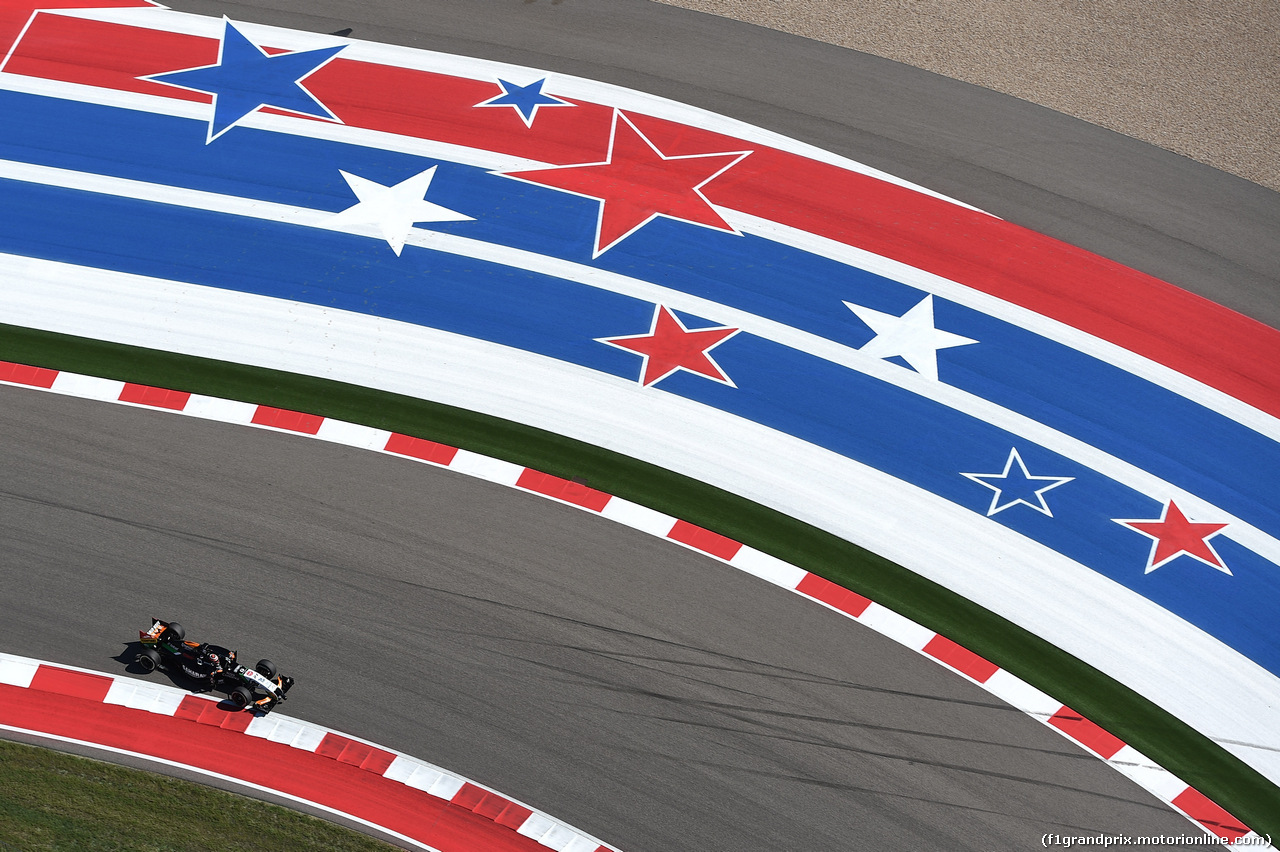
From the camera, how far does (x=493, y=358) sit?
66.7ft

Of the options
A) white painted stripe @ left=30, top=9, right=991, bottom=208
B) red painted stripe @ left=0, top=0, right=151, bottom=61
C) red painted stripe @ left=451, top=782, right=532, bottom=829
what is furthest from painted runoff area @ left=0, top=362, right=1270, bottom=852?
red painted stripe @ left=0, top=0, right=151, bottom=61

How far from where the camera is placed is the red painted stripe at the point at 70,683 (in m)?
16.1

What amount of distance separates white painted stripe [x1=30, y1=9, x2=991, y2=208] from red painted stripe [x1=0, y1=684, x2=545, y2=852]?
541 inches

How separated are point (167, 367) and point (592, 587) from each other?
30.3ft

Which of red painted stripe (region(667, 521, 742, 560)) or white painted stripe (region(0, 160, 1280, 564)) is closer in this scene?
red painted stripe (region(667, 521, 742, 560))

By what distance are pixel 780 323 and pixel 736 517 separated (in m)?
4.70

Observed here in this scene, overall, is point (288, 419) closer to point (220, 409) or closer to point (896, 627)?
point (220, 409)

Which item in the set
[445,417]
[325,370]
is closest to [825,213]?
[445,417]

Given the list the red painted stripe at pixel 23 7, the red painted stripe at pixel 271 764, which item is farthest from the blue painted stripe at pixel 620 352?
the red painted stripe at pixel 271 764

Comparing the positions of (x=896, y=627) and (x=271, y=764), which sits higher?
(x=896, y=627)

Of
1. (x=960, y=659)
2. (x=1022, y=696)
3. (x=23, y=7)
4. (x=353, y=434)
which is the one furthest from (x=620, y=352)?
(x=23, y=7)

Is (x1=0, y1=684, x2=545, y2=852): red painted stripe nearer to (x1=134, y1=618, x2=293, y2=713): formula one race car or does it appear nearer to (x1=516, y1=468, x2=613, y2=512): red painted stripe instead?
(x1=134, y1=618, x2=293, y2=713): formula one race car

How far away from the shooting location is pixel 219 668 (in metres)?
15.7

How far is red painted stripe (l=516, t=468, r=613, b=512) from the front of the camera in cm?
1852
